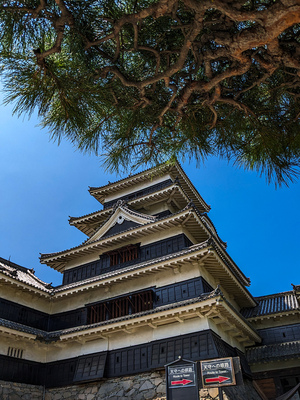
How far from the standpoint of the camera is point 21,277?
818 inches

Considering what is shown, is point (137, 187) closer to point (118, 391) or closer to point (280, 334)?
point (280, 334)

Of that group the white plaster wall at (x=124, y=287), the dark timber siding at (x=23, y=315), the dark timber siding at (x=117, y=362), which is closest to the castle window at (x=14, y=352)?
the dark timber siding at (x=117, y=362)

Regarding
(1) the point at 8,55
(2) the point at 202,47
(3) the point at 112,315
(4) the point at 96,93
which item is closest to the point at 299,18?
(2) the point at 202,47

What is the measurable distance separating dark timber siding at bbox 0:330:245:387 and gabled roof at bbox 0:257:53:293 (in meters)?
3.70

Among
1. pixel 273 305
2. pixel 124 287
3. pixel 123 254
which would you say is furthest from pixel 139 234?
Answer: pixel 273 305

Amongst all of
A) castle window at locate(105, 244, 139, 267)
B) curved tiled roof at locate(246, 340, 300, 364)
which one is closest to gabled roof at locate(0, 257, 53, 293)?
castle window at locate(105, 244, 139, 267)

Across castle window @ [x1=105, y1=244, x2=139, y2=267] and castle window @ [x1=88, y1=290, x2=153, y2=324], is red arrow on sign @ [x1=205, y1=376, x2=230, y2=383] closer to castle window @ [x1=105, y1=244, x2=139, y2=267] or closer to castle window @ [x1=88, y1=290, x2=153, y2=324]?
castle window @ [x1=88, y1=290, x2=153, y2=324]

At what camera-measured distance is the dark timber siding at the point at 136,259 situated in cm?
1830

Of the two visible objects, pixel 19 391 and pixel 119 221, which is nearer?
pixel 19 391

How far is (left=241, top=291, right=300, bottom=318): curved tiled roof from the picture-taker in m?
19.5

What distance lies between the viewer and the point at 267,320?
19594 mm

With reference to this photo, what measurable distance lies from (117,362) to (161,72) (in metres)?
13.8

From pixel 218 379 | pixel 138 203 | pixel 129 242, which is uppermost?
pixel 138 203

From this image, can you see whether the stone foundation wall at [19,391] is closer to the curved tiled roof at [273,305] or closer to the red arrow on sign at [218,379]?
the red arrow on sign at [218,379]
